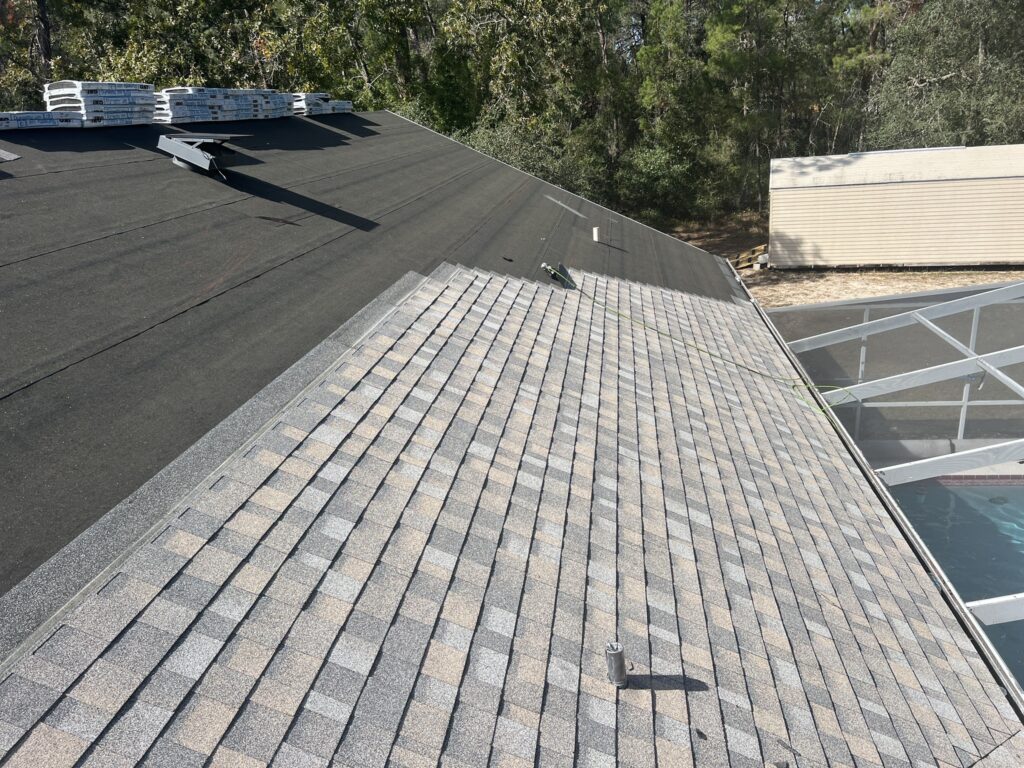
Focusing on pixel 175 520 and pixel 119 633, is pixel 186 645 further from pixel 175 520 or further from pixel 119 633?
pixel 175 520

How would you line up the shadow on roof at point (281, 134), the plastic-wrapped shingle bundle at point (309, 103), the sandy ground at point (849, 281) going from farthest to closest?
1. the sandy ground at point (849, 281)
2. the plastic-wrapped shingle bundle at point (309, 103)
3. the shadow on roof at point (281, 134)

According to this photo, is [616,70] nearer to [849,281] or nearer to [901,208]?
[901,208]

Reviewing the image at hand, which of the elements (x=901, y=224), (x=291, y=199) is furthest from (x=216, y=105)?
(x=901, y=224)

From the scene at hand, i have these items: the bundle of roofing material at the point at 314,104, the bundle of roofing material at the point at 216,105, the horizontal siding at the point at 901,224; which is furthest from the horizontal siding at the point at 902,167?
the bundle of roofing material at the point at 216,105

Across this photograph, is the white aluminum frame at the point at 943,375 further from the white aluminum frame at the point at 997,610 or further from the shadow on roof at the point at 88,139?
the shadow on roof at the point at 88,139

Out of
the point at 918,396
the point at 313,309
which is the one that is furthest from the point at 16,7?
the point at 918,396

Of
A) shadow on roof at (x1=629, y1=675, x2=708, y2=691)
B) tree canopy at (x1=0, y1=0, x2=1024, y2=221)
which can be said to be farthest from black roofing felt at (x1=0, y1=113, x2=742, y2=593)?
tree canopy at (x1=0, y1=0, x2=1024, y2=221)
